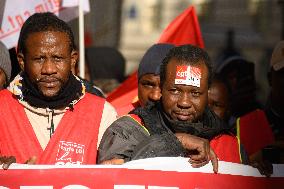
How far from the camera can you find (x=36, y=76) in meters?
4.71

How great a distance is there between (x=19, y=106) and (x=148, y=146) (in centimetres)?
78

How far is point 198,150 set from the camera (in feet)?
14.5

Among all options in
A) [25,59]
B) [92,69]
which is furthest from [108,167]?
[92,69]

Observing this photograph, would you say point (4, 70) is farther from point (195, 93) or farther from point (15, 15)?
point (195, 93)

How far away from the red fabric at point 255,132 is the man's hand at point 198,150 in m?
0.99

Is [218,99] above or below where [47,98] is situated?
above

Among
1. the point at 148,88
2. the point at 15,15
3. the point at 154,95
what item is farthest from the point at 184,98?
the point at 15,15

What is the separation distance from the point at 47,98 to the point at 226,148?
996mm

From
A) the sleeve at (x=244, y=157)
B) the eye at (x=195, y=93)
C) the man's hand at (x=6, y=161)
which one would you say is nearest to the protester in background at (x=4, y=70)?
the man's hand at (x=6, y=161)

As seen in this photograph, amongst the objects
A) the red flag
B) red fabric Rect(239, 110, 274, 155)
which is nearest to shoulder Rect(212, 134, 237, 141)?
red fabric Rect(239, 110, 274, 155)

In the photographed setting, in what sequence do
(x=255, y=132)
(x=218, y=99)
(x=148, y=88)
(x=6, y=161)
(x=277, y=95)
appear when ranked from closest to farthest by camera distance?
(x=6, y=161)
(x=255, y=132)
(x=148, y=88)
(x=277, y=95)
(x=218, y=99)

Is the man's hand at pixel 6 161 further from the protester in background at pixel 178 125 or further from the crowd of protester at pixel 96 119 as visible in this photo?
the protester in background at pixel 178 125

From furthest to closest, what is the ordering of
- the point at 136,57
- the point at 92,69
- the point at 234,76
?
1. the point at 136,57
2. the point at 92,69
3. the point at 234,76

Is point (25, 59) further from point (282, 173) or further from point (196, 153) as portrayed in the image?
point (282, 173)
